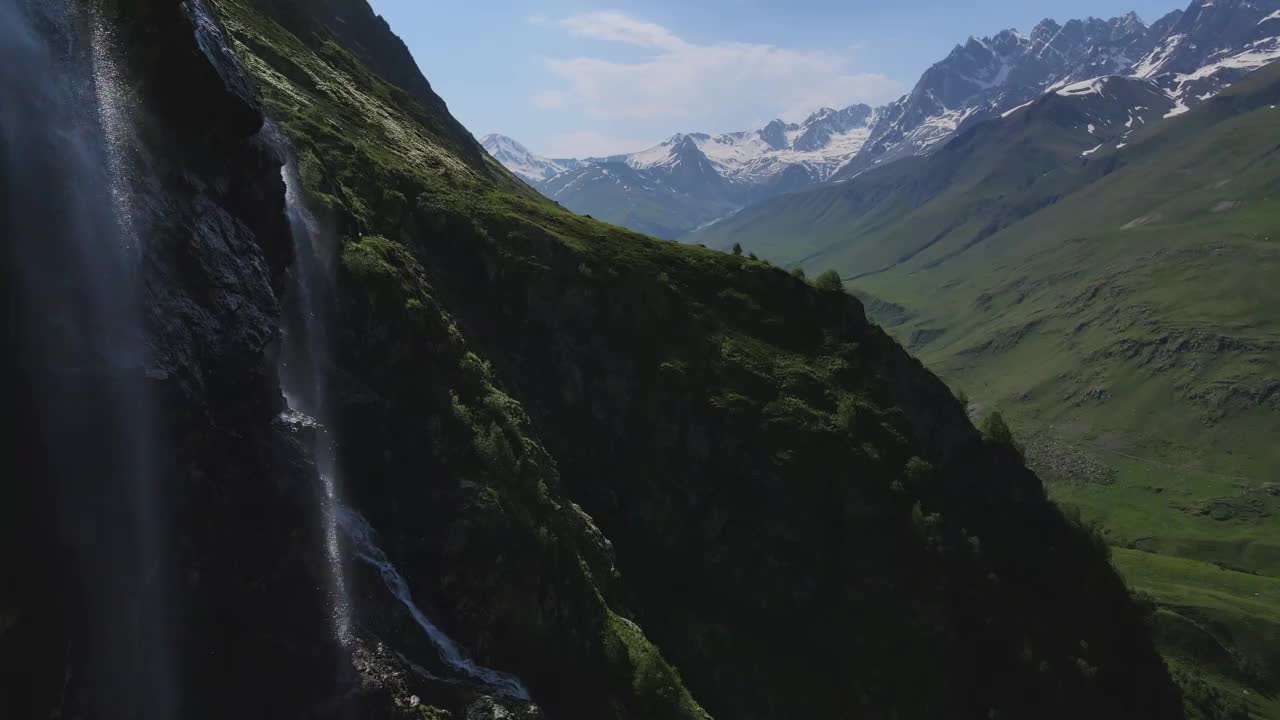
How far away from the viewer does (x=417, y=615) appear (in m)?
47.1

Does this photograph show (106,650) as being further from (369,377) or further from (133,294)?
(369,377)

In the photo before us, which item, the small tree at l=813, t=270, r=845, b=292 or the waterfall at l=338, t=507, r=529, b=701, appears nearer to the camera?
the waterfall at l=338, t=507, r=529, b=701

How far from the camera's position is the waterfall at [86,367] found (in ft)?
104

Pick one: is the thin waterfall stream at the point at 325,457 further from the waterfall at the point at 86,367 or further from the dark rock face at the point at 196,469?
the waterfall at the point at 86,367

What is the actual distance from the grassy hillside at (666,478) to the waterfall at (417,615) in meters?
1.57

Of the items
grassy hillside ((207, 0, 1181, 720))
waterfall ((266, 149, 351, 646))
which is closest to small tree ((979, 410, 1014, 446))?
grassy hillside ((207, 0, 1181, 720))

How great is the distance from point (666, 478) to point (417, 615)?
128 ft

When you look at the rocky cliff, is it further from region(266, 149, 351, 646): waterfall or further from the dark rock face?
region(266, 149, 351, 646): waterfall

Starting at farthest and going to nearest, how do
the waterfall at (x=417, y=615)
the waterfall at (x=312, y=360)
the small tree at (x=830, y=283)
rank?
1. the small tree at (x=830, y=283)
2. the waterfall at (x=417, y=615)
3. the waterfall at (x=312, y=360)

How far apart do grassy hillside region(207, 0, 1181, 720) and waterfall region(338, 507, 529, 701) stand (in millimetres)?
1566

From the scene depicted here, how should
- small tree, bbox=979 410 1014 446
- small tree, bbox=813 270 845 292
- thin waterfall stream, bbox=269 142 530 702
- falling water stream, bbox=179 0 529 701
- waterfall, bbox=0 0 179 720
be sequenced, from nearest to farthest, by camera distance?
waterfall, bbox=0 0 179 720 → falling water stream, bbox=179 0 529 701 → thin waterfall stream, bbox=269 142 530 702 → small tree, bbox=979 410 1014 446 → small tree, bbox=813 270 845 292

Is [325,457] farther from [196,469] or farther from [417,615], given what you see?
[196,469]

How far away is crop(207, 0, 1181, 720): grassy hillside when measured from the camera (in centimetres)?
5566

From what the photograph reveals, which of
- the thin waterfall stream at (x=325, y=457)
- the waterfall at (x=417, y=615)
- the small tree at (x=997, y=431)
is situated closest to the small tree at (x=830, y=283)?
the small tree at (x=997, y=431)
